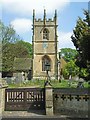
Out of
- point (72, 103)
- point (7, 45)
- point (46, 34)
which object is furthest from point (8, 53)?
point (72, 103)

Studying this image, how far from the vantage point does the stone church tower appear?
65188mm

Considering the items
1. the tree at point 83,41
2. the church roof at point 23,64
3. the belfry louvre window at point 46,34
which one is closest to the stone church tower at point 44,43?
the belfry louvre window at point 46,34

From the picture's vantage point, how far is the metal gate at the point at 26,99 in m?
17.1

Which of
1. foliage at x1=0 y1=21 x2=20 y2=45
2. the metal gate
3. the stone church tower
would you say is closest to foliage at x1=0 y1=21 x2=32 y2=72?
foliage at x1=0 y1=21 x2=20 y2=45

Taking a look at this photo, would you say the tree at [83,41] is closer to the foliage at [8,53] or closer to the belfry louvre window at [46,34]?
the foliage at [8,53]

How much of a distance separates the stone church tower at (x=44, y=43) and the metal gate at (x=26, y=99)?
47534mm

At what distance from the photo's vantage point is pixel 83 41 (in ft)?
59.6

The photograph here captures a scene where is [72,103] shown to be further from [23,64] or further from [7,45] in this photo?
[23,64]

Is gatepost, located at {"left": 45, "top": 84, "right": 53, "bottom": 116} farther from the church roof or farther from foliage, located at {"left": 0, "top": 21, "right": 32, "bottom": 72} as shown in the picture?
the church roof

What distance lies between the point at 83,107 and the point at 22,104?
3.97m

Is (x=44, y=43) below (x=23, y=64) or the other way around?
the other way around

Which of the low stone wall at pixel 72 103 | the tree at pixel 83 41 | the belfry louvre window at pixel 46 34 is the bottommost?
the low stone wall at pixel 72 103

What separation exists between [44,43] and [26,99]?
49207mm

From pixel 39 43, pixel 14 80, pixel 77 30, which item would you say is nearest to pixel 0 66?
pixel 14 80
